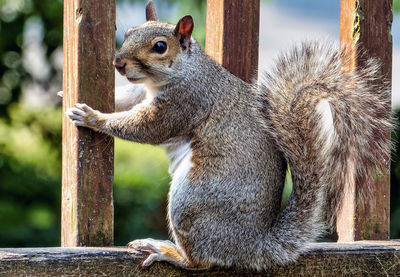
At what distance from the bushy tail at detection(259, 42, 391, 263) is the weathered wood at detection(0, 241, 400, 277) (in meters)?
0.07

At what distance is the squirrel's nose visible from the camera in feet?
6.63

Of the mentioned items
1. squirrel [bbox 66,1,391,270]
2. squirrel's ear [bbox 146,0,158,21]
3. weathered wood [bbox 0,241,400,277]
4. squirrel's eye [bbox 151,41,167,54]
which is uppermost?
squirrel's ear [bbox 146,0,158,21]

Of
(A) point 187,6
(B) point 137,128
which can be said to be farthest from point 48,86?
(B) point 137,128

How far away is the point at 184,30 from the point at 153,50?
0.11 metres

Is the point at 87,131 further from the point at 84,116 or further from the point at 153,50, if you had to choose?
the point at 153,50

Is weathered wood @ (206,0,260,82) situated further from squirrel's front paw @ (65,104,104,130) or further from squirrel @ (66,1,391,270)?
squirrel's front paw @ (65,104,104,130)

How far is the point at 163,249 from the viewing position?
202 cm

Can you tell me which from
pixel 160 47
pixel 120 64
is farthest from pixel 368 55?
pixel 120 64

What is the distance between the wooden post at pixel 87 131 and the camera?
1972mm

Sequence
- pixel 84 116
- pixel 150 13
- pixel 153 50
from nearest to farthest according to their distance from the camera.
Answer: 1. pixel 84 116
2. pixel 153 50
3. pixel 150 13

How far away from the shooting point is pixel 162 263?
2.02m

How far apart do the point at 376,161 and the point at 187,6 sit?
130 centimetres

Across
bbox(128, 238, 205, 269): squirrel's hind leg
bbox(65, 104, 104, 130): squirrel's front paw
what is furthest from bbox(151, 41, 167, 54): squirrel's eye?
bbox(128, 238, 205, 269): squirrel's hind leg

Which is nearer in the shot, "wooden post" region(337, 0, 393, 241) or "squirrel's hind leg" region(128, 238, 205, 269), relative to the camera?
"squirrel's hind leg" region(128, 238, 205, 269)
